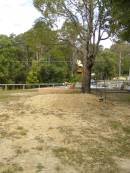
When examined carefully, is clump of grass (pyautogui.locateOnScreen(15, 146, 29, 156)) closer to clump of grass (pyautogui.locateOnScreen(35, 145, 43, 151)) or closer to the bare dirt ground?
the bare dirt ground

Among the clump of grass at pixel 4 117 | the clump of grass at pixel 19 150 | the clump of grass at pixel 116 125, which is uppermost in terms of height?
the clump of grass at pixel 4 117

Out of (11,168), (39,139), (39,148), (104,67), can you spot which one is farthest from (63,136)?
(104,67)

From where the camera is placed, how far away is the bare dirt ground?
1247 cm

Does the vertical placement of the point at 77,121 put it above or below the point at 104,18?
below

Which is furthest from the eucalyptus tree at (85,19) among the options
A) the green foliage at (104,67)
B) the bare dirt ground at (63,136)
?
the green foliage at (104,67)

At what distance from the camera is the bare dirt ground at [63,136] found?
12469 mm

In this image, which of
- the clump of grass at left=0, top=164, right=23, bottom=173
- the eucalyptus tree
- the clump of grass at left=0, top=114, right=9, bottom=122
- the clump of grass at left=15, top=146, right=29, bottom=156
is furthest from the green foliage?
the clump of grass at left=0, top=164, right=23, bottom=173

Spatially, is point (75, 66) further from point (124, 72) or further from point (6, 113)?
point (6, 113)

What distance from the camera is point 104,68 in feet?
330

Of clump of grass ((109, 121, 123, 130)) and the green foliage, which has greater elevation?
the green foliage

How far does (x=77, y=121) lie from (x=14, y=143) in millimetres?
4137

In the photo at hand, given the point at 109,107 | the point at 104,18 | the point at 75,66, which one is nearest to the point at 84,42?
the point at 104,18

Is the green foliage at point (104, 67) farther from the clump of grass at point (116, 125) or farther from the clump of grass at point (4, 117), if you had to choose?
the clump of grass at point (4, 117)

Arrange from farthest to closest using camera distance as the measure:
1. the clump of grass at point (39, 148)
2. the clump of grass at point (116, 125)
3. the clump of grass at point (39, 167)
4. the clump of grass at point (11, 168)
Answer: the clump of grass at point (116, 125), the clump of grass at point (39, 148), the clump of grass at point (39, 167), the clump of grass at point (11, 168)
